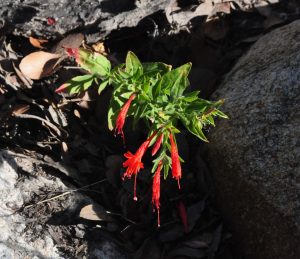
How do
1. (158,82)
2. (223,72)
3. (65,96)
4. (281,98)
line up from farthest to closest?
(223,72), (65,96), (281,98), (158,82)

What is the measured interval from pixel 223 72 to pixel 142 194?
917 millimetres

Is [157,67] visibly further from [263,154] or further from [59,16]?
[59,16]

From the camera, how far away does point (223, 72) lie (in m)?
3.06

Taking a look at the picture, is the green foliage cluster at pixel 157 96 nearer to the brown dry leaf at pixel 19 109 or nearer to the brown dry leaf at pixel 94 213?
the brown dry leaf at pixel 94 213

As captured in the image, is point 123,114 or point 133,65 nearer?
point 123,114

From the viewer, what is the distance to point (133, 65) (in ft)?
7.91

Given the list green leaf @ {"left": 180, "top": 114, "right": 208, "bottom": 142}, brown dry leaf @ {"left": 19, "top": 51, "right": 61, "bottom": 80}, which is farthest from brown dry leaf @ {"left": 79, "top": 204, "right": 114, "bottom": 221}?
brown dry leaf @ {"left": 19, "top": 51, "right": 61, "bottom": 80}

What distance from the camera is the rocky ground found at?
243 centimetres

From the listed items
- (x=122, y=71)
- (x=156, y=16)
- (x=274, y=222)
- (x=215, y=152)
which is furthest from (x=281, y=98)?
(x=156, y=16)

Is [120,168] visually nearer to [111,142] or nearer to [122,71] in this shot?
[111,142]

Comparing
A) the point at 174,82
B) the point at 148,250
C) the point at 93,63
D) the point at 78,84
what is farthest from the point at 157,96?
the point at 148,250

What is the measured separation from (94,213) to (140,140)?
51 centimetres

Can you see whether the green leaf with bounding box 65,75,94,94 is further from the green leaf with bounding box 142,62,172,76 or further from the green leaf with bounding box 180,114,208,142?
the green leaf with bounding box 180,114,208,142

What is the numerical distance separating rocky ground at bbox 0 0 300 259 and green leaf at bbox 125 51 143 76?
49 centimetres
